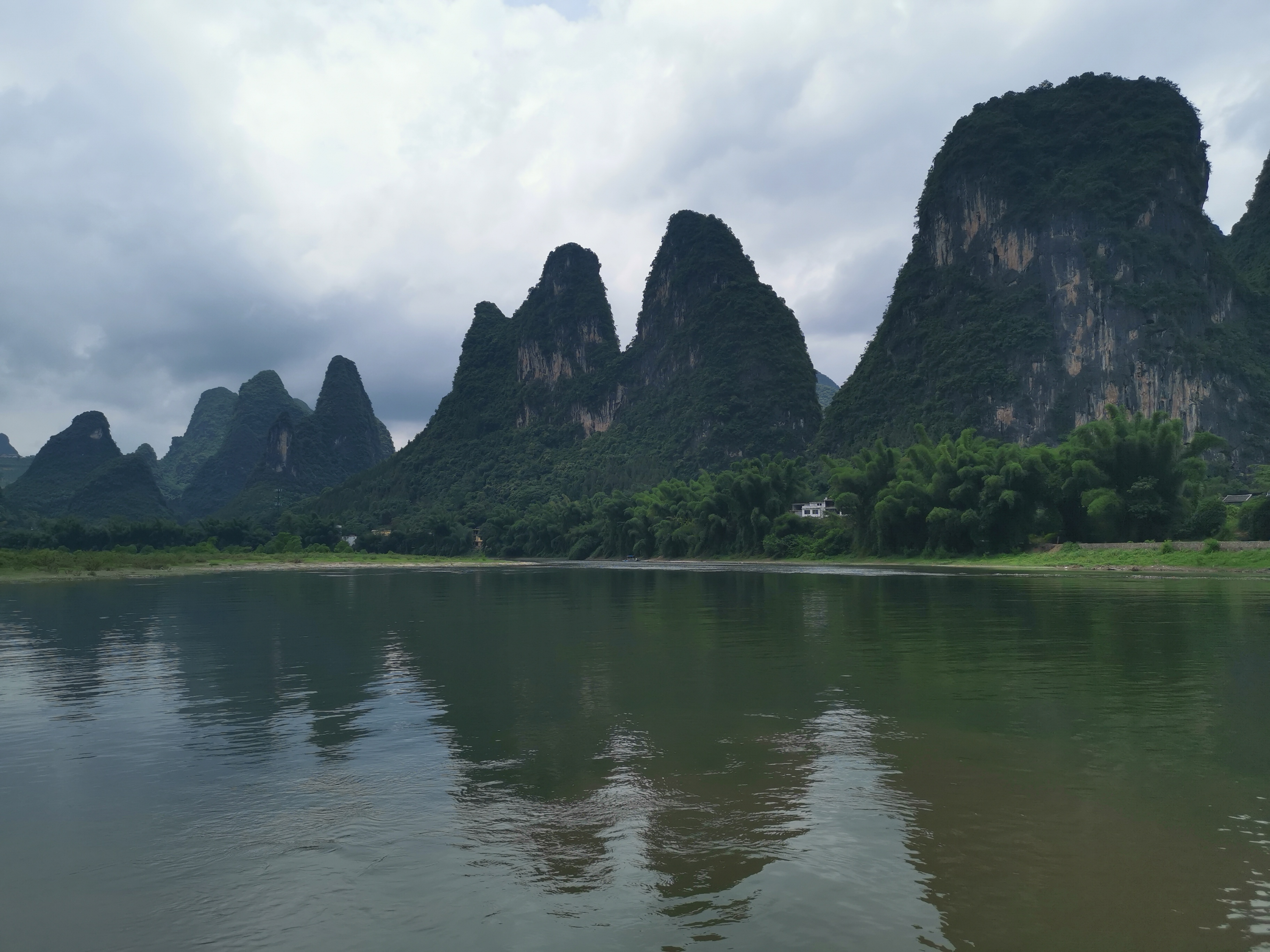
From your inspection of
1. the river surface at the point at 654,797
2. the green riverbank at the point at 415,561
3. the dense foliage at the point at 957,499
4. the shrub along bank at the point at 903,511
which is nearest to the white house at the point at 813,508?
the dense foliage at the point at 957,499

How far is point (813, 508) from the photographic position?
263 ft

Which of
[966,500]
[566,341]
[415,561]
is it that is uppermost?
[566,341]

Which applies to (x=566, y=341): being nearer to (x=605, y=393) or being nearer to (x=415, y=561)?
(x=605, y=393)

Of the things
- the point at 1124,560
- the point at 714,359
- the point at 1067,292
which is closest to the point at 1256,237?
the point at 1067,292

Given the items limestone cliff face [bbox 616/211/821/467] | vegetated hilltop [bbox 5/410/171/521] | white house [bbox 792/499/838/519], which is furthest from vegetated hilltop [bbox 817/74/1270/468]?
vegetated hilltop [bbox 5/410/171/521]

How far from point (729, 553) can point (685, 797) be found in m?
70.4

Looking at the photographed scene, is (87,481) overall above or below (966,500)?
above

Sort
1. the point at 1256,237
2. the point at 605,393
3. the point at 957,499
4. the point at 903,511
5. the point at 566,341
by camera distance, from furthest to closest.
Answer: the point at 566,341, the point at 605,393, the point at 1256,237, the point at 903,511, the point at 957,499

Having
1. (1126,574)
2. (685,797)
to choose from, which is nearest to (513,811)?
(685,797)

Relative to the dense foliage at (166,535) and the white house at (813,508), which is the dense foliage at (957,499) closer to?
the white house at (813,508)

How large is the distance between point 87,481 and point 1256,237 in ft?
649

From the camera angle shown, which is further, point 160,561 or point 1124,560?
point 160,561

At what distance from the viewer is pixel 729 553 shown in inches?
3002

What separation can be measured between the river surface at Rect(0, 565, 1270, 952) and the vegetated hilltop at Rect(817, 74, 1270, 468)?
93927 millimetres
